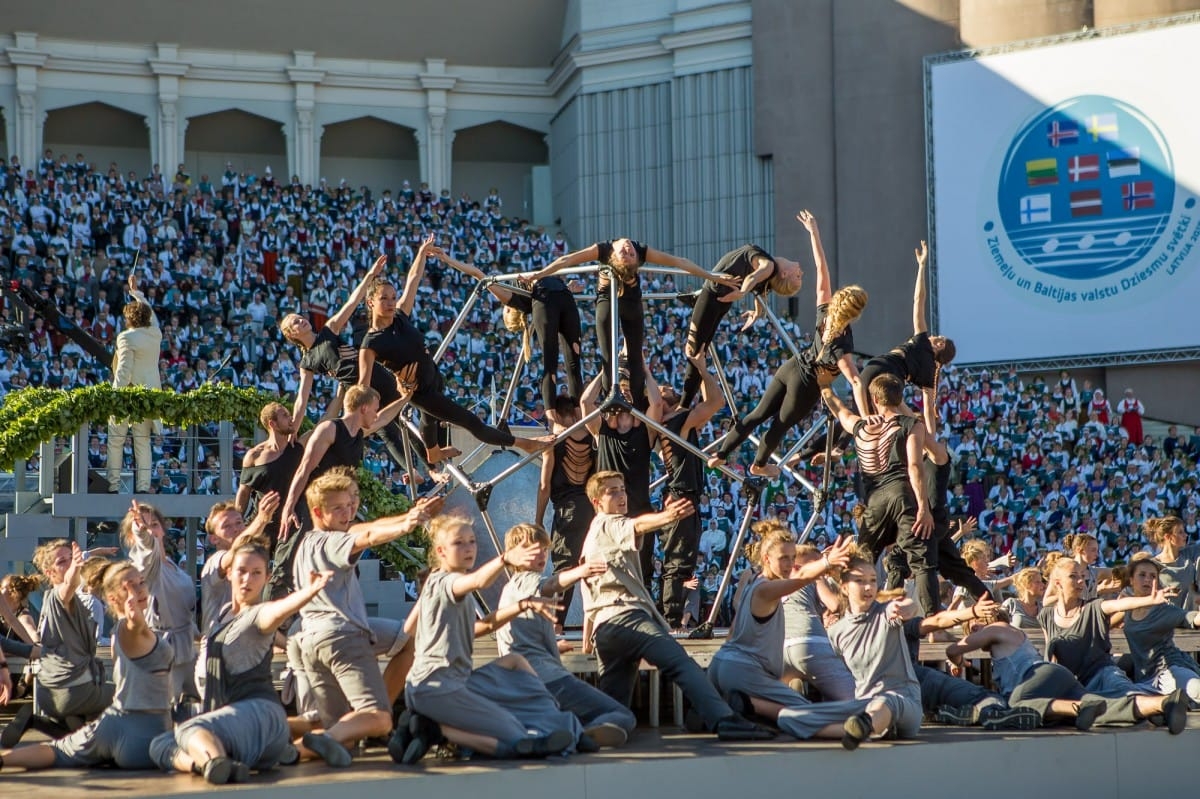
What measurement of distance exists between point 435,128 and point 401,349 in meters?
23.6

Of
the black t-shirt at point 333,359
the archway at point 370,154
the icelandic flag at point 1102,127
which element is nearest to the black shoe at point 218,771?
the black t-shirt at point 333,359

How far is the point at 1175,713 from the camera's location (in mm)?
8102

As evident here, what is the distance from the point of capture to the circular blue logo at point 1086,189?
85.0ft

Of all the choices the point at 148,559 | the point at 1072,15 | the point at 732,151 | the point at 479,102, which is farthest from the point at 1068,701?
the point at 479,102

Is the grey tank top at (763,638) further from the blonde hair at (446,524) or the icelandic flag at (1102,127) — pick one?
the icelandic flag at (1102,127)

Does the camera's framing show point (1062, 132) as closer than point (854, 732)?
No

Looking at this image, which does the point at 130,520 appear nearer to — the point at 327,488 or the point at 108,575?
the point at 108,575

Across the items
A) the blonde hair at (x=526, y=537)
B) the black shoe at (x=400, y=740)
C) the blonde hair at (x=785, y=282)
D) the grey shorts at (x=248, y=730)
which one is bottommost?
the black shoe at (x=400, y=740)

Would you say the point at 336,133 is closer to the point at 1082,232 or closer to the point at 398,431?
the point at 1082,232

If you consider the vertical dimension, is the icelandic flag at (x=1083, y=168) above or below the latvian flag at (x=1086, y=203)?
above

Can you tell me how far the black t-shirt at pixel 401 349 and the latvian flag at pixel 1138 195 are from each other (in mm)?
19081

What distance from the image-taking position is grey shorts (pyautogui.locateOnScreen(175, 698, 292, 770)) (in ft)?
21.2

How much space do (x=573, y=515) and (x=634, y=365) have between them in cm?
103

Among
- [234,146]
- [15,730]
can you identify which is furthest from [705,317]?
[234,146]
